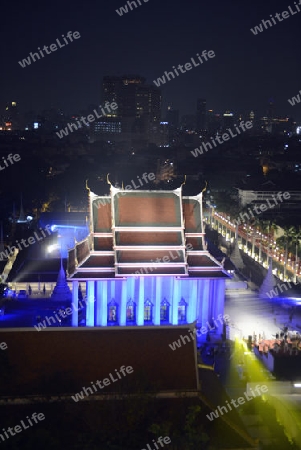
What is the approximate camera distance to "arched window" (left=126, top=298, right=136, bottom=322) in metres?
20.3

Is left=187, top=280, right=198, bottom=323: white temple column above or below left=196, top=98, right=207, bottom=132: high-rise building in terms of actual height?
below

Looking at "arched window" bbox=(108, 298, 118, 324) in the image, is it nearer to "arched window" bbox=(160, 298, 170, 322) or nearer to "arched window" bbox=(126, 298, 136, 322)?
"arched window" bbox=(126, 298, 136, 322)

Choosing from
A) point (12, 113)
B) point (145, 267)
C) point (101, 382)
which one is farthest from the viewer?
point (12, 113)

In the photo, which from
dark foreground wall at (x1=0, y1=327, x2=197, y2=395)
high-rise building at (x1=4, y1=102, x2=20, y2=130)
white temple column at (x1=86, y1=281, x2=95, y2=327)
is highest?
high-rise building at (x1=4, y1=102, x2=20, y2=130)

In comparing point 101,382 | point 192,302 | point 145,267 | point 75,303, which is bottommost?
point 192,302

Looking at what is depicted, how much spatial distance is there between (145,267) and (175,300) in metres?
1.83

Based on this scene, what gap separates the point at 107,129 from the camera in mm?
141625

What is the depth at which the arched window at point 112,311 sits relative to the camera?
66.0 ft

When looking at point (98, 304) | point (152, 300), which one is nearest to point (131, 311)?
point (152, 300)

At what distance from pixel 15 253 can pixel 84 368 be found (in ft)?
64.4

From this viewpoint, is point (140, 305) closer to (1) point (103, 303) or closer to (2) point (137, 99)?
(1) point (103, 303)

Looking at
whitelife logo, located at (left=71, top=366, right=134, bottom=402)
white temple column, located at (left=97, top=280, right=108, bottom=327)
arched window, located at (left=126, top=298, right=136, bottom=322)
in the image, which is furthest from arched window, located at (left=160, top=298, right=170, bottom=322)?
whitelife logo, located at (left=71, top=366, right=134, bottom=402)

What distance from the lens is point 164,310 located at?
20.5m

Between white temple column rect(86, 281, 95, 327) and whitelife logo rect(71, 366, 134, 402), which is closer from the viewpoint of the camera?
whitelife logo rect(71, 366, 134, 402)
